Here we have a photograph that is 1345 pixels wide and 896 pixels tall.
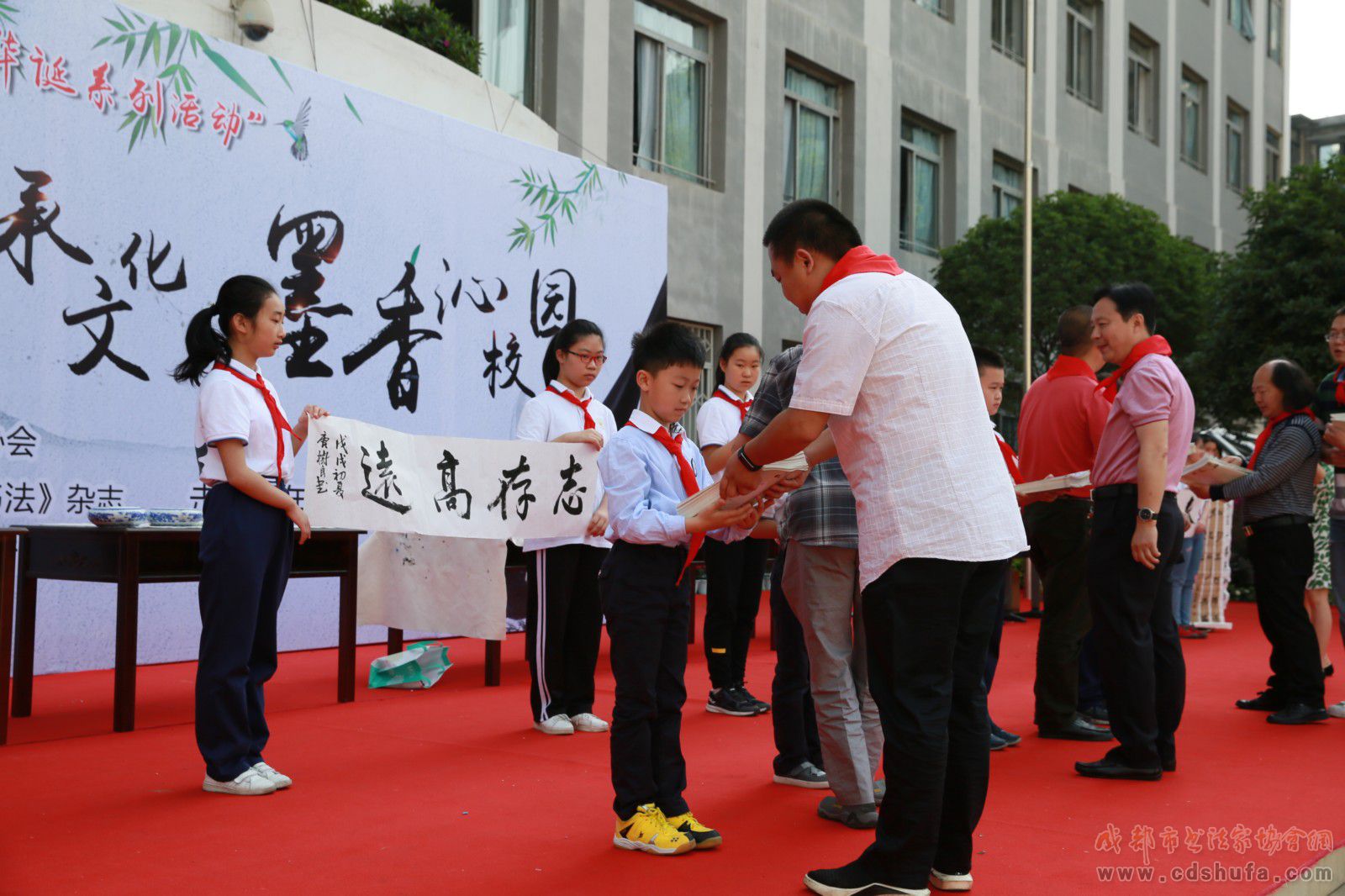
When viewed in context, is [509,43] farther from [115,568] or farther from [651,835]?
[651,835]

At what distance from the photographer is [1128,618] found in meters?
4.42

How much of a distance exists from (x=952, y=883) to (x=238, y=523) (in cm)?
235

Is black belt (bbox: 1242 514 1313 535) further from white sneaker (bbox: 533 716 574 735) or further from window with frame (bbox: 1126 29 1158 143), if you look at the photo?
window with frame (bbox: 1126 29 1158 143)

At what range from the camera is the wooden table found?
4.91m

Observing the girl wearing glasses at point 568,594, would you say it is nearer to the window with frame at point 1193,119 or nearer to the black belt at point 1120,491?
the black belt at point 1120,491

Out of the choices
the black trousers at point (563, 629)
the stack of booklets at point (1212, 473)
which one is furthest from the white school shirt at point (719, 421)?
the stack of booklets at point (1212, 473)

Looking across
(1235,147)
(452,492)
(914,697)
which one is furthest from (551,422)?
(1235,147)

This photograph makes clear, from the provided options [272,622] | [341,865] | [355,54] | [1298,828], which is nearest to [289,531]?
[272,622]

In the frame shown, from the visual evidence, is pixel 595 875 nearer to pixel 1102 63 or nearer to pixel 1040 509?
pixel 1040 509

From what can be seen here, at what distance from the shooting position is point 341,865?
324 centimetres

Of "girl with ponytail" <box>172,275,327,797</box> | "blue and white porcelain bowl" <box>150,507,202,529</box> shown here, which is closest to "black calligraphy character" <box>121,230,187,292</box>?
"blue and white porcelain bowl" <box>150,507,202,529</box>

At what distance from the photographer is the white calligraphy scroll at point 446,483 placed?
16.6 ft

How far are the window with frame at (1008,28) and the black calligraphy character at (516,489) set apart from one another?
13915 mm

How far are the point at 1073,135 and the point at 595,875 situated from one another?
58.6 ft
